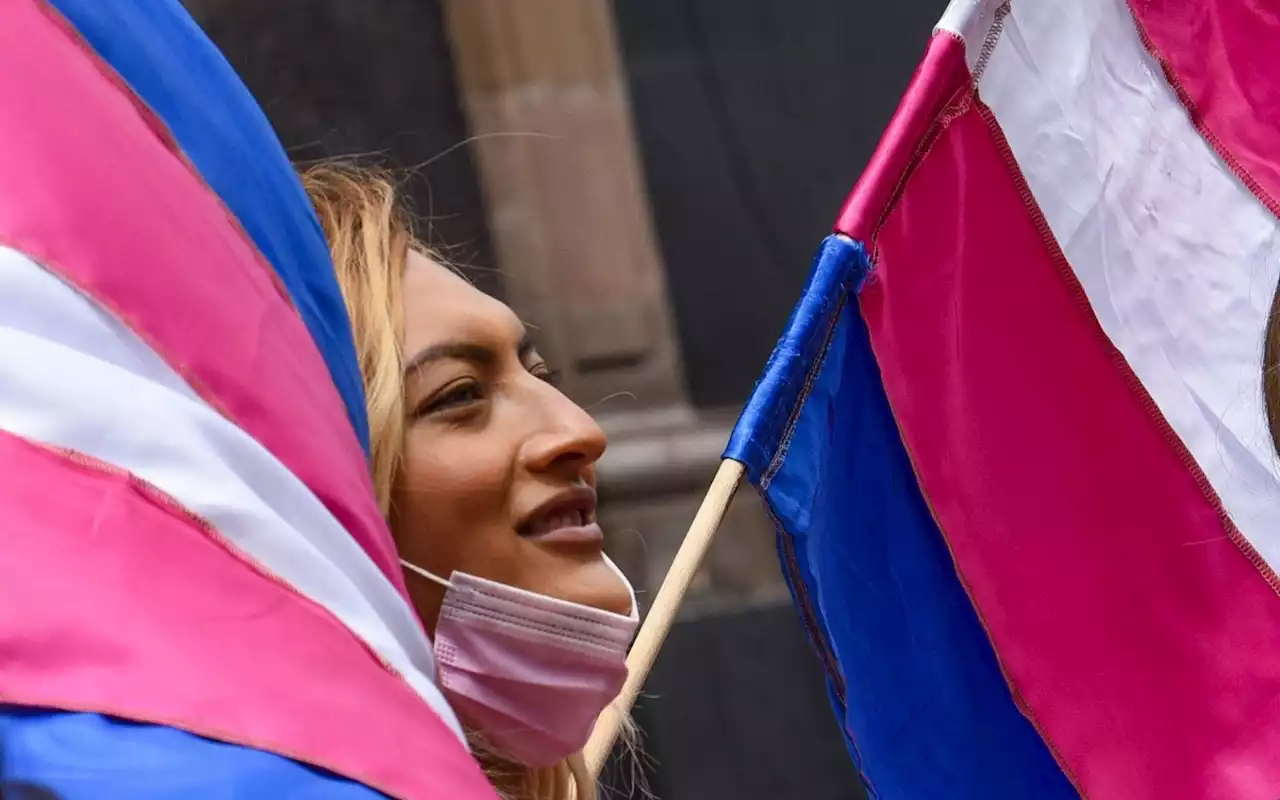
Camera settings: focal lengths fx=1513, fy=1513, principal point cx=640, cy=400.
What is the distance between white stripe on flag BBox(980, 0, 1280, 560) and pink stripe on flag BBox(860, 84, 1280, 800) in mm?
32

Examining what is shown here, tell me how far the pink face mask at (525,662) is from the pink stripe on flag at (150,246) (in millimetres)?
241

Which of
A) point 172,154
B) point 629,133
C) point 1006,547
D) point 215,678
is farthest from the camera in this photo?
point 629,133

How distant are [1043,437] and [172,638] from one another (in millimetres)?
960

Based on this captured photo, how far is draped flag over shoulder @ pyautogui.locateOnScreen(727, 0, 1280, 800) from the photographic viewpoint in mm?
1457

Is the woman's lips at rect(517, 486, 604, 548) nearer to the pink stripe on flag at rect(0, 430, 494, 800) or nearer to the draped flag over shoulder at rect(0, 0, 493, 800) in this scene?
the draped flag over shoulder at rect(0, 0, 493, 800)

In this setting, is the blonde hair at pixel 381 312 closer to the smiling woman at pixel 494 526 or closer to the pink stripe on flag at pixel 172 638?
the smiling woman at pixel 494 526

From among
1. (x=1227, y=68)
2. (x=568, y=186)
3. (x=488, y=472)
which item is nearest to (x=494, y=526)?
(x=488, y=472)

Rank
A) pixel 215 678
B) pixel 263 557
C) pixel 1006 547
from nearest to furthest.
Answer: pixel 215 678 → pixel 263 557 → pixel 1006 547

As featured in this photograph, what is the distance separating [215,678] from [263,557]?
0.13 meters

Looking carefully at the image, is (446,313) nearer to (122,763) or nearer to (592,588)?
(592,588)

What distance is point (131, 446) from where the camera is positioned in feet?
3.09

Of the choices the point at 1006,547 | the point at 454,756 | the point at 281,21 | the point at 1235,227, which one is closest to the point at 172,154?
the point at 454,756

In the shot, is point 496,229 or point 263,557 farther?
point 496,229

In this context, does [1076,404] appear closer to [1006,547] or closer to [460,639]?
[1006,547]
